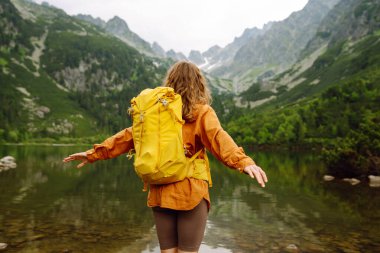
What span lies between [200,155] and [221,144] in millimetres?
596

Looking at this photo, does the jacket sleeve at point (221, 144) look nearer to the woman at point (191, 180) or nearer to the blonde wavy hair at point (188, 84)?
the woman at point (191, 180)

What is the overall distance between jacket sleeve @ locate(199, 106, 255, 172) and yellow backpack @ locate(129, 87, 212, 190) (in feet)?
1.17

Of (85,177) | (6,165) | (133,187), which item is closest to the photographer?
(133,187)

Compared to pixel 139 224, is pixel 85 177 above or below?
above

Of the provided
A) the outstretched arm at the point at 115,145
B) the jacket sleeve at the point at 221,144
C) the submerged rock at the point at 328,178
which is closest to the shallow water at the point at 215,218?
the submerged rock at the point at 328,178

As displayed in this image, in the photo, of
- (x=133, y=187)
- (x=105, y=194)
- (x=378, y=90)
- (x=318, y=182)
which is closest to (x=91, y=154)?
(x=105, y=194)

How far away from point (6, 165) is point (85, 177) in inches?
618

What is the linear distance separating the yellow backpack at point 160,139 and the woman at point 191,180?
0.22 meters

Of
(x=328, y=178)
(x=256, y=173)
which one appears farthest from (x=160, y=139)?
(x=328, y=178)

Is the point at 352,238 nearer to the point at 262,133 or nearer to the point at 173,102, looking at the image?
the point at 173,102

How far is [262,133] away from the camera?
14362cm

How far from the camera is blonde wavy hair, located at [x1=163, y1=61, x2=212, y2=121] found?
6.11m

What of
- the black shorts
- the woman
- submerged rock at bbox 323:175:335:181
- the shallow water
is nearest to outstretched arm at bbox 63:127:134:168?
the woman

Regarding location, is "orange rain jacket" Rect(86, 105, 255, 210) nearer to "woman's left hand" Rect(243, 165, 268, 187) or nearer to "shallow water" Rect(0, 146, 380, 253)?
"woman's left hand" Rect(243, 165, 268, 187)
